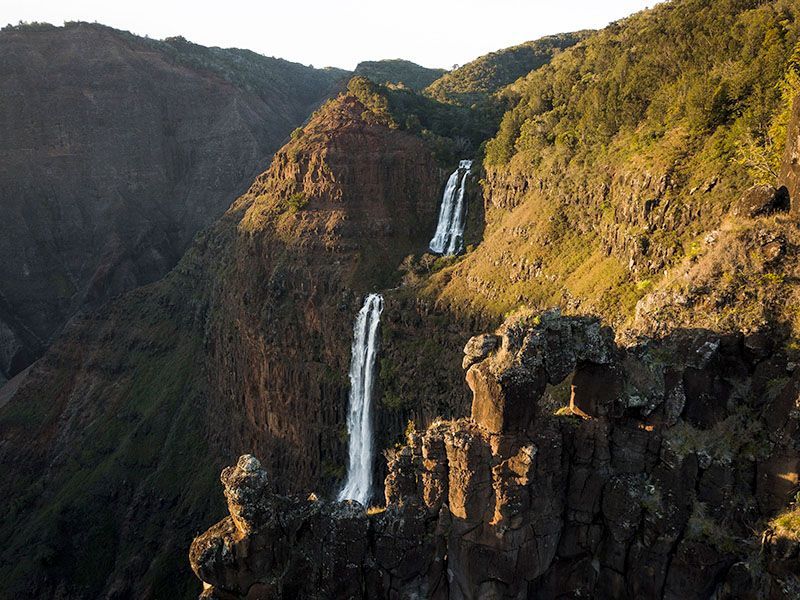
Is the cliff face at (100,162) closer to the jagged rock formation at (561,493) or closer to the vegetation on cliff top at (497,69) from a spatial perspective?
the vegetation on cliff top at (497,69)

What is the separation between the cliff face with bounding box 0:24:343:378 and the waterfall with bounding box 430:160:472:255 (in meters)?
55.5

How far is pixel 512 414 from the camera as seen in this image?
1700 centimetres

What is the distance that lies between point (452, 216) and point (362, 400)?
18729mm

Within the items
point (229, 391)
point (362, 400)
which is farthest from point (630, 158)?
point (229, 391)

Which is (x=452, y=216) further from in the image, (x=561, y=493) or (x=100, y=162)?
(x=100, y=162)

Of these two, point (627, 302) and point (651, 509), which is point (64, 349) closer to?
point (627, 302)

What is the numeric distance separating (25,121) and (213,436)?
73202 millimetres

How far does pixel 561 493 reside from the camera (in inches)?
701

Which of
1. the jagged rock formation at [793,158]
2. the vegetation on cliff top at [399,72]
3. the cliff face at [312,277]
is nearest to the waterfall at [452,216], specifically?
the cliff face at [312,277]


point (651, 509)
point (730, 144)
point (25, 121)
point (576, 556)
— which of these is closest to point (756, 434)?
point (651, 509)

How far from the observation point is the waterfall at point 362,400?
41.9 meters

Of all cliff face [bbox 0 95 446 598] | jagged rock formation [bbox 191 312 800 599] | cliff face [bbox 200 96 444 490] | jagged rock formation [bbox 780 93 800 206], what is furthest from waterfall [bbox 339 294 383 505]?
jagged rock formation [bbox 780 93 800 206]

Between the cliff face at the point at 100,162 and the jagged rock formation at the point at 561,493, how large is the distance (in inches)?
3148

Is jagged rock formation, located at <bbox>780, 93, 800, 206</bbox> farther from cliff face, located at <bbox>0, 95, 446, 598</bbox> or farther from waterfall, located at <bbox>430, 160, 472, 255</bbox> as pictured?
waterfall, located at <bbox>430, 160, 472, 255</bbox>
